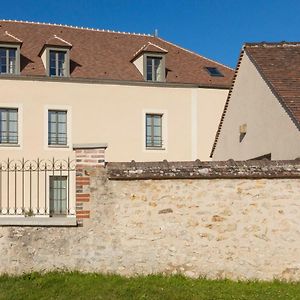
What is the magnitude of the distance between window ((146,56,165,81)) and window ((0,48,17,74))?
5434 millimetres

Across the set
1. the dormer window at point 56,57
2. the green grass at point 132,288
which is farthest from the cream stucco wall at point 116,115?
the green grass at point 132,288

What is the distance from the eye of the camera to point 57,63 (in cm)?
2400

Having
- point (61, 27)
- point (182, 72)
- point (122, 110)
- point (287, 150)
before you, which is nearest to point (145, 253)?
point (287, 150)

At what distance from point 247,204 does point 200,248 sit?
102 cm

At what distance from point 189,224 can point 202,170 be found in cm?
88

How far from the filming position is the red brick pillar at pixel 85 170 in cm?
952

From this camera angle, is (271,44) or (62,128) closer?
(271,44)

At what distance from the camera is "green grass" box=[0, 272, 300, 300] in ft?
27.8

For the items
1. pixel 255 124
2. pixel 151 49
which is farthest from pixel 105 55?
pixel 255 124

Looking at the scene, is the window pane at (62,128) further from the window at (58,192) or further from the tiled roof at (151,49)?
the tiled roof at (151,49)

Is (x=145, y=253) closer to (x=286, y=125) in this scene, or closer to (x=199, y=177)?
(x=199, y=177)

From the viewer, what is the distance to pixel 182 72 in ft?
84.5

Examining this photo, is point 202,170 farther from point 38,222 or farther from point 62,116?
point 62,116

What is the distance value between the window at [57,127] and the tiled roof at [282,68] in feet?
31.8
